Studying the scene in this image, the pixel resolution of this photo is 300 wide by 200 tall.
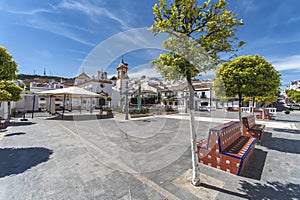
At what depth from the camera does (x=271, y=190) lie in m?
2.35

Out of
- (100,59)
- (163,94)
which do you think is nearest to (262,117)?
(100,59)

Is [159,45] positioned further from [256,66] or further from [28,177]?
[256,66]

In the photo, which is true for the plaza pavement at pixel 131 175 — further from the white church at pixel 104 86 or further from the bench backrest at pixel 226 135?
the white church at pixel 104 86

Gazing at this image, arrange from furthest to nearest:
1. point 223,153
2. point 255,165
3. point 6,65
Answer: point 6,65 → point 255,165 → point 223,153

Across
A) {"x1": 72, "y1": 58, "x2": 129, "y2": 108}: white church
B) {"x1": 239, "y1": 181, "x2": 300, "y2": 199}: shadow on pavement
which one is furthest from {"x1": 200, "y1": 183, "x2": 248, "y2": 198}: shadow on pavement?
{"x1": 72, "y1": 58, "x2": 129, "y2": 108}: white church

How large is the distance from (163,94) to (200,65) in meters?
32.7

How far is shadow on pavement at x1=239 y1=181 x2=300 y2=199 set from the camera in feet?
7.21

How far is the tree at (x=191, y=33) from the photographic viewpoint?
7.57 ft

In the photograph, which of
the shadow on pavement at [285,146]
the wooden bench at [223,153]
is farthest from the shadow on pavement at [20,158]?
the shadow on pavement at [285,146]

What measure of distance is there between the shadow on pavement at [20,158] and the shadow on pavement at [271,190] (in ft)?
15.3

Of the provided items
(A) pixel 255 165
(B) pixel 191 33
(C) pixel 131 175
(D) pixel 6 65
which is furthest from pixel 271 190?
(D) pixel 6 65

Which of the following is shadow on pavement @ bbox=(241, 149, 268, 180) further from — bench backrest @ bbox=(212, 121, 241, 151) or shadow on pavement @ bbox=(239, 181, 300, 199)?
bench backrest @ bbox=(212, 121, 241, 151)

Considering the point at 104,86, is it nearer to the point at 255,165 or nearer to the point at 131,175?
the point at 131,175

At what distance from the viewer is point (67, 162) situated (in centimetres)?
339
